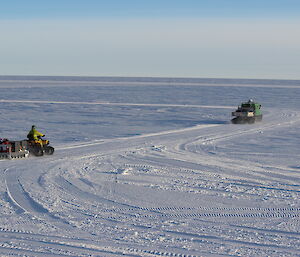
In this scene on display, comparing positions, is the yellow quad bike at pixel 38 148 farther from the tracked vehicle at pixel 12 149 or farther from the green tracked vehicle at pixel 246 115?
the green tracked vehicle at pixel 246 115

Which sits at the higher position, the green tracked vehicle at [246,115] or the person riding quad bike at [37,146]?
the green tracked vehicle at [246,115]

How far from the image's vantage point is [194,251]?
10.9m

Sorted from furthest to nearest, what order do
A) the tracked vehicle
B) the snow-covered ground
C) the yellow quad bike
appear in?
the yellow quad bike
the tracked vehicle
the snow-covered ground

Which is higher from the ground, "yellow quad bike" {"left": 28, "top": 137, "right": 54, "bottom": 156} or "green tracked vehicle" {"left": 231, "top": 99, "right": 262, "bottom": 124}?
"green tracked vehicle" {"left": 231, "top": 99, "right": 262, "bottom": 124}

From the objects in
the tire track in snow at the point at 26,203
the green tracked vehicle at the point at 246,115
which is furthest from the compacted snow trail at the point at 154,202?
the green tracked vehicle at the point at 246,115

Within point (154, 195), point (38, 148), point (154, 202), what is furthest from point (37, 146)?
point (154, 202)

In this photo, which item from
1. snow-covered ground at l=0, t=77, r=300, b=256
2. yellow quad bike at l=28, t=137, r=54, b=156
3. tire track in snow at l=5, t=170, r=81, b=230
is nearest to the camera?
snow-covered ground at l=0, t=77, r=300, b=256

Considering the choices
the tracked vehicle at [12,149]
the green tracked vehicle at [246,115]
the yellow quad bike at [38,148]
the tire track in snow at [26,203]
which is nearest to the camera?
the tire track in snow at [26,203]

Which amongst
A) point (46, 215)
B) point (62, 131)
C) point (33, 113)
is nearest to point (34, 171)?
point (46, 215)

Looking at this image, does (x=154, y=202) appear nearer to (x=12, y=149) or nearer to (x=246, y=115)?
(x=12, y=149)

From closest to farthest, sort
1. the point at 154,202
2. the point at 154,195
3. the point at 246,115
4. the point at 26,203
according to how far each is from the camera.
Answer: the point at 26,203 < the point at 154,202 < the point at 154,195 < the point at 246,115

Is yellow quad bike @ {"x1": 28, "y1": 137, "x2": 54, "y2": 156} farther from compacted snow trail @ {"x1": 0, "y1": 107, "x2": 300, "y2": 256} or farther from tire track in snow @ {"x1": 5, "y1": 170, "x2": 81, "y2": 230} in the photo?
tire track in snow @ {"x1": 5, "y1": 170, "x2": 81, "y2": 230}

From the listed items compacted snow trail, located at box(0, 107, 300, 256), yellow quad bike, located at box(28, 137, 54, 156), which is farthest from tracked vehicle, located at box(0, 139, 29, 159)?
compacted snow trail, located at box(0, 107, 300, 256)

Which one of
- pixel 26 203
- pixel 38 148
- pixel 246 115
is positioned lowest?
pixel 26 203
